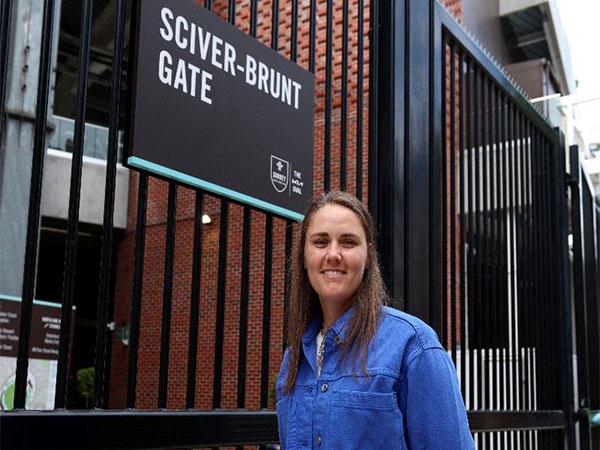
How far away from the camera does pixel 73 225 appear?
1.95 metres

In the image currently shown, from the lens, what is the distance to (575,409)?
198 inches

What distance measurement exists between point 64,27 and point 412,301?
1669cm

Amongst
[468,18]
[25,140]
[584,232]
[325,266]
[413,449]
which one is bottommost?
[413,449]

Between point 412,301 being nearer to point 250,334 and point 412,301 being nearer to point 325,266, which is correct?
point 325,266

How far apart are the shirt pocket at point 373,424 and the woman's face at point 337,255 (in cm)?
23

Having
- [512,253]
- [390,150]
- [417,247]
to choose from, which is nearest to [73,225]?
[390,150]

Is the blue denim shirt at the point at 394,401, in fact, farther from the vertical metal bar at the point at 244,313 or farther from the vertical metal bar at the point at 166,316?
the vertical metal bar at the point at 244,313

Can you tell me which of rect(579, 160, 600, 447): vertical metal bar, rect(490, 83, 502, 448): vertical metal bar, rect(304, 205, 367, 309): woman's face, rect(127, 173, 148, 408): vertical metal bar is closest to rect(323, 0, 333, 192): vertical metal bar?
rect(127, 173, 148, 408): vertical metal bar

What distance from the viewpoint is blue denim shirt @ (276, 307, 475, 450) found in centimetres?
151

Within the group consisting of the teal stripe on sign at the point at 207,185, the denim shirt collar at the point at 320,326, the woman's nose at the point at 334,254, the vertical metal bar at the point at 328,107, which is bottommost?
the denim shirt collar at the point at 320,326

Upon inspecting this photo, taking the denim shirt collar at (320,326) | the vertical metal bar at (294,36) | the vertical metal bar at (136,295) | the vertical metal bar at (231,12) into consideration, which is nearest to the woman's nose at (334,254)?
the denim shirt collar at (320,326)

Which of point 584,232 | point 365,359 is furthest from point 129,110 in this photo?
point 584,232

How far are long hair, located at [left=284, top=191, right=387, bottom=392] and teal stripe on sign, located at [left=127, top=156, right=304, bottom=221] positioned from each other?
500 millimetres

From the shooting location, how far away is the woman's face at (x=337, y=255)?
1.65 meters
